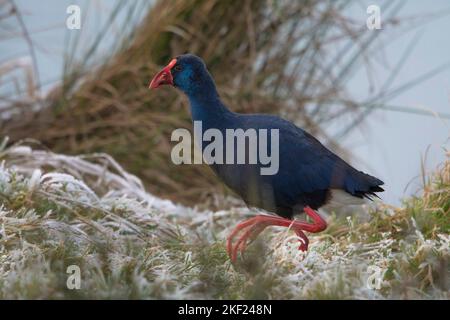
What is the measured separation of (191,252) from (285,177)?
0.55 meters

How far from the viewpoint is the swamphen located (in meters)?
4.02

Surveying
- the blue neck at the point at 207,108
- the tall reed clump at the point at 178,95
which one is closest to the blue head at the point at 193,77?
the blue neck at the point at 207,108

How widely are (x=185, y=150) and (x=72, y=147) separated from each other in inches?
33.3

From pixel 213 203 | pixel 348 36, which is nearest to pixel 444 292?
pixel 213 203

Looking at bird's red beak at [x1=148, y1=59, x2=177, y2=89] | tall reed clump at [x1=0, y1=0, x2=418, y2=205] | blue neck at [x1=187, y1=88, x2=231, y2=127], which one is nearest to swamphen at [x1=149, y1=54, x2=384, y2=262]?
blue neck at [x1=187, y1=88, x2=231, y2=127]

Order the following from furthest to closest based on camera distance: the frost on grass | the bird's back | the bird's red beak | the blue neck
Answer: the bird's red beak, the blue neck, the bird's back, the frost on grass

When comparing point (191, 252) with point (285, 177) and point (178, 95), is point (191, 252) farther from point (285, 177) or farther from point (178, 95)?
point (178, 95)

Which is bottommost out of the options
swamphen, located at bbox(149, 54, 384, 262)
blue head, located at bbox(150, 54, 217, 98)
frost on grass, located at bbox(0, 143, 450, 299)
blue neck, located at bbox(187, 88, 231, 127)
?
frost on grass, located at bbox(0, 143, 450, 299)

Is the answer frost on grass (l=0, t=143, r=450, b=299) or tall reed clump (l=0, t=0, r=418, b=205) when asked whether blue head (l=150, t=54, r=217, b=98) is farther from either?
tall reed clump (l=0, t=0, r=418, b=205)

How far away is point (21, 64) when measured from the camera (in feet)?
23.4

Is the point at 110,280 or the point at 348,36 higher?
the point at 348,36

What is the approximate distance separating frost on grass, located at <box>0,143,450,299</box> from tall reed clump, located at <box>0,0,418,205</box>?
1.42 meters

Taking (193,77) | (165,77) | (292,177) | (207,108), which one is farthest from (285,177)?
(165,77)
